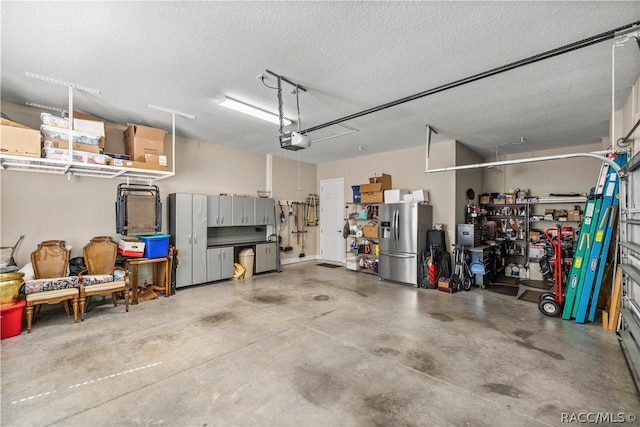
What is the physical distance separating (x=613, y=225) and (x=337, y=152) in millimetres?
5234

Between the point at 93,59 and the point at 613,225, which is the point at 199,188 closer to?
the point at 93,59

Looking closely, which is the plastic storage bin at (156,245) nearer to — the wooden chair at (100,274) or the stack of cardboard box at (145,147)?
the wooden chair at (100,274)

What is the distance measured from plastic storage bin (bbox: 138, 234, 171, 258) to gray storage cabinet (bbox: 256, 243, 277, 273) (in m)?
2.13

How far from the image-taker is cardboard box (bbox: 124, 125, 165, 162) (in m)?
4.48

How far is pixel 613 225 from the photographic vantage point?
3.72 metres

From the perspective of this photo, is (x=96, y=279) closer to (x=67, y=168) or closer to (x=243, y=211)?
(x=67, y=168)

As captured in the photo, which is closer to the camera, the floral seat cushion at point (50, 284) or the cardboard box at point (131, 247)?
the floral seat cushion at point (50, 284)

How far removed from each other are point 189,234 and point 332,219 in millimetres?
4137

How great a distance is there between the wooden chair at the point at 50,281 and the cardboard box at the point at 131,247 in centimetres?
69

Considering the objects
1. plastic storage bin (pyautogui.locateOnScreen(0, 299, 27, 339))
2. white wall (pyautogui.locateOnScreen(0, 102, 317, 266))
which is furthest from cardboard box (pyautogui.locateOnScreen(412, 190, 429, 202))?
plastic storage bin (pyautogui.locateOnScreen(0, 299, 27, 339))

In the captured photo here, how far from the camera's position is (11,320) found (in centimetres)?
332

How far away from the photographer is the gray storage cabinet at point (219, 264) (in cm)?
586

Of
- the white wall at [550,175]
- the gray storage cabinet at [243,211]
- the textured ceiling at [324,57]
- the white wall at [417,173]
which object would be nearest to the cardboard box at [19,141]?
the textured ceiling at [324,57]

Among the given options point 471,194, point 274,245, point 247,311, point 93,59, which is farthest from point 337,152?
point 93,59
